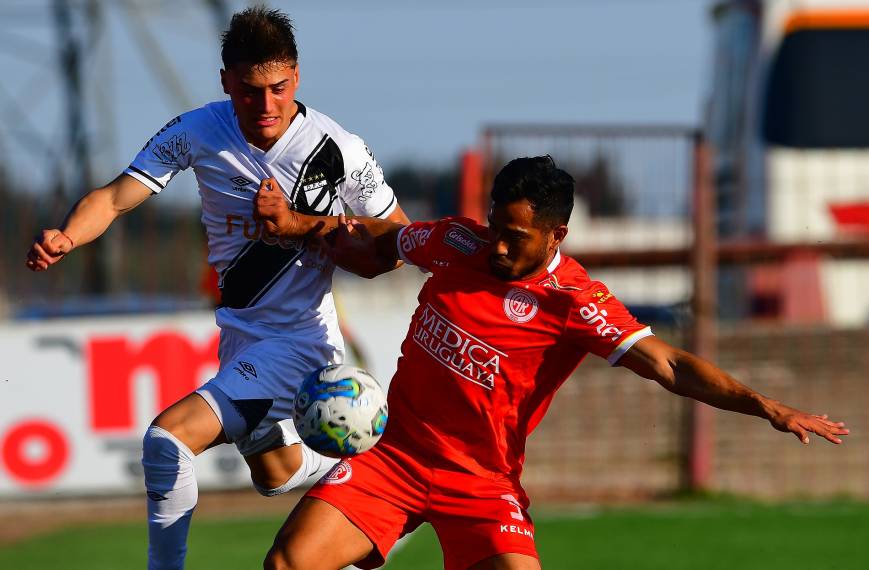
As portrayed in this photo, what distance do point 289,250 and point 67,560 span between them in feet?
15.0

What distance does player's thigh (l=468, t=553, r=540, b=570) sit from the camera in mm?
5516

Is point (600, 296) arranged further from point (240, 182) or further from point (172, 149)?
point (172, 149)

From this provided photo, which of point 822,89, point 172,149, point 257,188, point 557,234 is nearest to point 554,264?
point 557,234

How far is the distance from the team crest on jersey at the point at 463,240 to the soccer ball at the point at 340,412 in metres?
0.71

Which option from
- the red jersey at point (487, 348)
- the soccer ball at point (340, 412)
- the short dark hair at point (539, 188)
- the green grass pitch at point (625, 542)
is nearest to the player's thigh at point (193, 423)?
the soccer ball at point (340, 412)

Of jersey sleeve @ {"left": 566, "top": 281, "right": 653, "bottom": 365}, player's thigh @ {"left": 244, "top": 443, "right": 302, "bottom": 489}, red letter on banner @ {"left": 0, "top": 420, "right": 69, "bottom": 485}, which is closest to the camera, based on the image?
jersey sleeve @ {"left": 566, "top": 281, "right": 653, "bottom": 365}

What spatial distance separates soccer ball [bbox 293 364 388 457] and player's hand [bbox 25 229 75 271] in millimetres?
1162

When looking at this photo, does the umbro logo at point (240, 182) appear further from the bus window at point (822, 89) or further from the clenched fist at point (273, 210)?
the bus window at point (822, 89)

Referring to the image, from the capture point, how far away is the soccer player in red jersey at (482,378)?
5.55 metres

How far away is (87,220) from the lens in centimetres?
575

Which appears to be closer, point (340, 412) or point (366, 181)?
point (340, 412)

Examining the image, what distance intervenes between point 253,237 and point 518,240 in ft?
4.51

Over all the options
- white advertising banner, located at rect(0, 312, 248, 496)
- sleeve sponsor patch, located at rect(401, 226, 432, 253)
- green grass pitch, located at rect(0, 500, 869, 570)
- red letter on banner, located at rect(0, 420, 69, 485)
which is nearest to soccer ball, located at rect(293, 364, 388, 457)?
sleeve sponsor patch, located at rect(401, 226, 432, 253)

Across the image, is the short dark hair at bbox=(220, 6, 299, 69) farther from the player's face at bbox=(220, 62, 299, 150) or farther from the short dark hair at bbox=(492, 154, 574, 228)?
the short dark hair at bbox=(492, 154, 574, 228)
